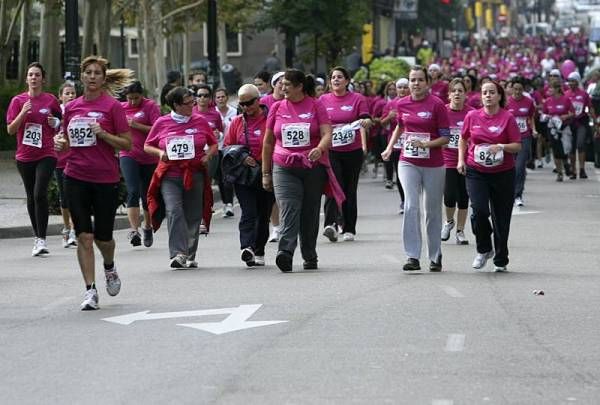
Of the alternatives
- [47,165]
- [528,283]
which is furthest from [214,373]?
[47,165]

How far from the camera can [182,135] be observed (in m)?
16.2

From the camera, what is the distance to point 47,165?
18219 mm

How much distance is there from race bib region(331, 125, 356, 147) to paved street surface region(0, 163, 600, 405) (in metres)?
1.55

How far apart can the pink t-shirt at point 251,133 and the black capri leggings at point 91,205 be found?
3547mm

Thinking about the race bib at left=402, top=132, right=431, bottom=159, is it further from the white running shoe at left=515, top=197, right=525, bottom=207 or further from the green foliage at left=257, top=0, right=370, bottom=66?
the green foliage at left=257, top=0, right=370, bottom=66

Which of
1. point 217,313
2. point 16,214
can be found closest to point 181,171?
point 217,313

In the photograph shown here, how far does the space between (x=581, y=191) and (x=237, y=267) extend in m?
13.8

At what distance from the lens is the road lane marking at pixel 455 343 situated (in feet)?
34.8

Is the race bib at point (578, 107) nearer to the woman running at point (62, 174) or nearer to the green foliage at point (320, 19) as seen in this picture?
the woman running at point (62, 174)

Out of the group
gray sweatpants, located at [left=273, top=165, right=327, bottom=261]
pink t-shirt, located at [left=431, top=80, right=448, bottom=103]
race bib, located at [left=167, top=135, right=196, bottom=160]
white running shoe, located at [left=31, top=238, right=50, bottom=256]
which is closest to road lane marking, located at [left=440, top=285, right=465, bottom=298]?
gray sweatpants, located at [left=273, top=165, right=327, bottom=261]

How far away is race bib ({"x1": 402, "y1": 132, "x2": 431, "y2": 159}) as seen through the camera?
51.4ft

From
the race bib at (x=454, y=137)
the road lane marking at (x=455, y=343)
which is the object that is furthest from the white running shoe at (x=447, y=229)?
the road lane marking at (x=455, y=343)

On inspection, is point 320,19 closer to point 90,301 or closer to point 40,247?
point 40,247

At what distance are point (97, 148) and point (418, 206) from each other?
3551 mm
